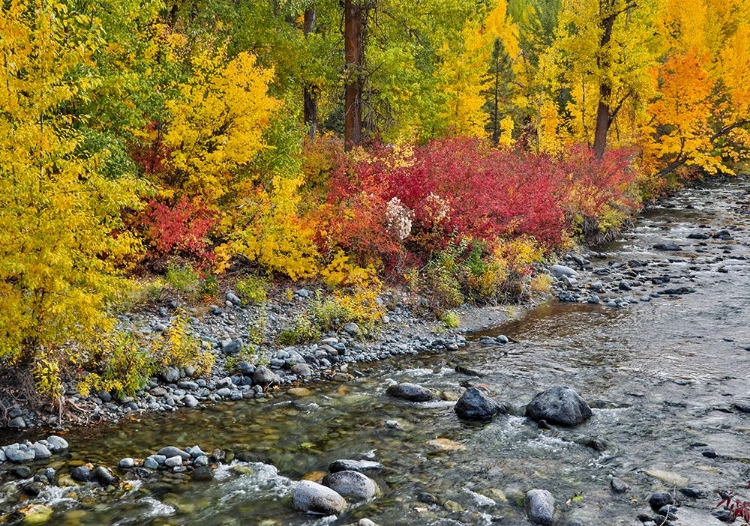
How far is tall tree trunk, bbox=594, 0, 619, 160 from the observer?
24219 millimetres

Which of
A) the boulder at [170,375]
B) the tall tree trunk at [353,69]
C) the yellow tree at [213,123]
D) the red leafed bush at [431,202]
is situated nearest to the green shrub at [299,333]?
the boulder at [170,375]

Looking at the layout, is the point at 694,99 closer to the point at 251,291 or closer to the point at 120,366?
the point at 251,291

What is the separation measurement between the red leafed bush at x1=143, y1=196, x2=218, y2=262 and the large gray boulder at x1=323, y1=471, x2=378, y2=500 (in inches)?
241

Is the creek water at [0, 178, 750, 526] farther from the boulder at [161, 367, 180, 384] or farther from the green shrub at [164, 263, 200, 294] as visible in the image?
the green shrub at [164, 263, 200, 294]

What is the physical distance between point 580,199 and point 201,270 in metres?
13.8

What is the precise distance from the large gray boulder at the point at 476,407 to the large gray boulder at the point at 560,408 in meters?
0.46

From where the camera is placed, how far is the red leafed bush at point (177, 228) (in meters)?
11.1

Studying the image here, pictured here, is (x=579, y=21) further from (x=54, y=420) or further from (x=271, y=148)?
(x=54, y=420)

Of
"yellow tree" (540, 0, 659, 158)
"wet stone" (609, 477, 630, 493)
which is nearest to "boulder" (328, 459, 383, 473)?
"wet stone" (609, 477, 630, 493)

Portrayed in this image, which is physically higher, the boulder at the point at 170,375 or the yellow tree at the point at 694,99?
the yellow tree at the point at 694,99

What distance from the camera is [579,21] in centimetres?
2456

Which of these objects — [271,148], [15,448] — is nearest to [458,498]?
[15,448]

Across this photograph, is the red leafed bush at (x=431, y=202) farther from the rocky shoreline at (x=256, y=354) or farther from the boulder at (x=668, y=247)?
the boulder at (x=668, y=247)

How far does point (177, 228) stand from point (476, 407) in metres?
6.32
